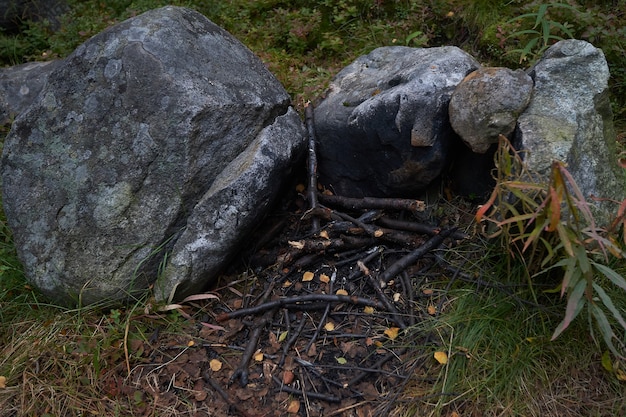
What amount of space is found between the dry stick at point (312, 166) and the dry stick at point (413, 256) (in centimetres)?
48

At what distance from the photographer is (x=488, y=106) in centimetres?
271

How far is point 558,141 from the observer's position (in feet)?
8.63

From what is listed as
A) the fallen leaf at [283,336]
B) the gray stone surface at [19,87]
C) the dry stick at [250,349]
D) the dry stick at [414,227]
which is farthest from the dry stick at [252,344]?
the gray stone surface at [19,87]

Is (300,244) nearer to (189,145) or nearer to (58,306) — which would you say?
(189,145)

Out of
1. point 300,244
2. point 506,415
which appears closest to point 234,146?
point 300,244

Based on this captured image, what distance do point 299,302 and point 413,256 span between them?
0.65m

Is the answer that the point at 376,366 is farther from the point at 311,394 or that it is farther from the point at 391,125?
the point at 391,125

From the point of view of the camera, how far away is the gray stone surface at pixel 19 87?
185 inches

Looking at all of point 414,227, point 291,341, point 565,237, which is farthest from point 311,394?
point 565,237

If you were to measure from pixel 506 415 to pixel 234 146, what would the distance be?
1870 millimetres

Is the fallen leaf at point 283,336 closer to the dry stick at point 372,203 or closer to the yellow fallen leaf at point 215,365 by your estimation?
the yellow fallen leaf at point 215,365

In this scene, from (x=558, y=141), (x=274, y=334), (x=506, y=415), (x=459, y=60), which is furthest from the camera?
(x=459, y=60)

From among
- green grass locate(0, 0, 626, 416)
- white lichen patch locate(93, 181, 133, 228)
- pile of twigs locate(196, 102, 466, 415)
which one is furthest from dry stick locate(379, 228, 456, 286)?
white lichen patch locate(93, 181, 133, 228)

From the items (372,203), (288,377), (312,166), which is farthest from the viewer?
(312,166)
